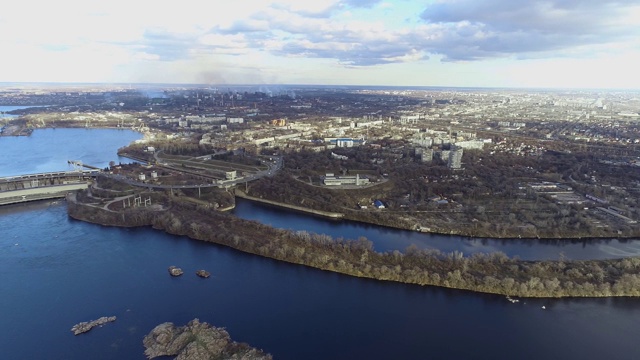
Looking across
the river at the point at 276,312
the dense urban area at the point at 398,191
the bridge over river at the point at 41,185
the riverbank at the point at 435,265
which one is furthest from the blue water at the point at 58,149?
the riverbank at the point at 435,265

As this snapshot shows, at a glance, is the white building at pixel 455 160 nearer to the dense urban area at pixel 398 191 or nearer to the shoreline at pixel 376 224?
the dense urban area at pixel 398 191

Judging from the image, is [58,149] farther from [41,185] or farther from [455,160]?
[455,160]

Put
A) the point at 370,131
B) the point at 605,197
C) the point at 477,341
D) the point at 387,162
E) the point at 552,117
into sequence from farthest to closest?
1. the point at 552,117
2. the point at 370,131
3. the point at 387,162
4. the point at 605,197
5. the point at 477,341

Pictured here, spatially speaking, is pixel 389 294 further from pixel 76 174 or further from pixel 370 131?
pixel 370 131

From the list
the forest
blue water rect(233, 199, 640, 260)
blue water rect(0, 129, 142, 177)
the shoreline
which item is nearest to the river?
blue water rect(233, 199, 640, 260)

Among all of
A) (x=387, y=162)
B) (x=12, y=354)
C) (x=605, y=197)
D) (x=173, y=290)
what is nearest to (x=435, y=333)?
(x=173, y=290)

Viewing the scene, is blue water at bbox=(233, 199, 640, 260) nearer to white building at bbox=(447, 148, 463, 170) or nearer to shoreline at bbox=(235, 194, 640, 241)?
shoreline at bbox=(235, 194, 640, 241)
